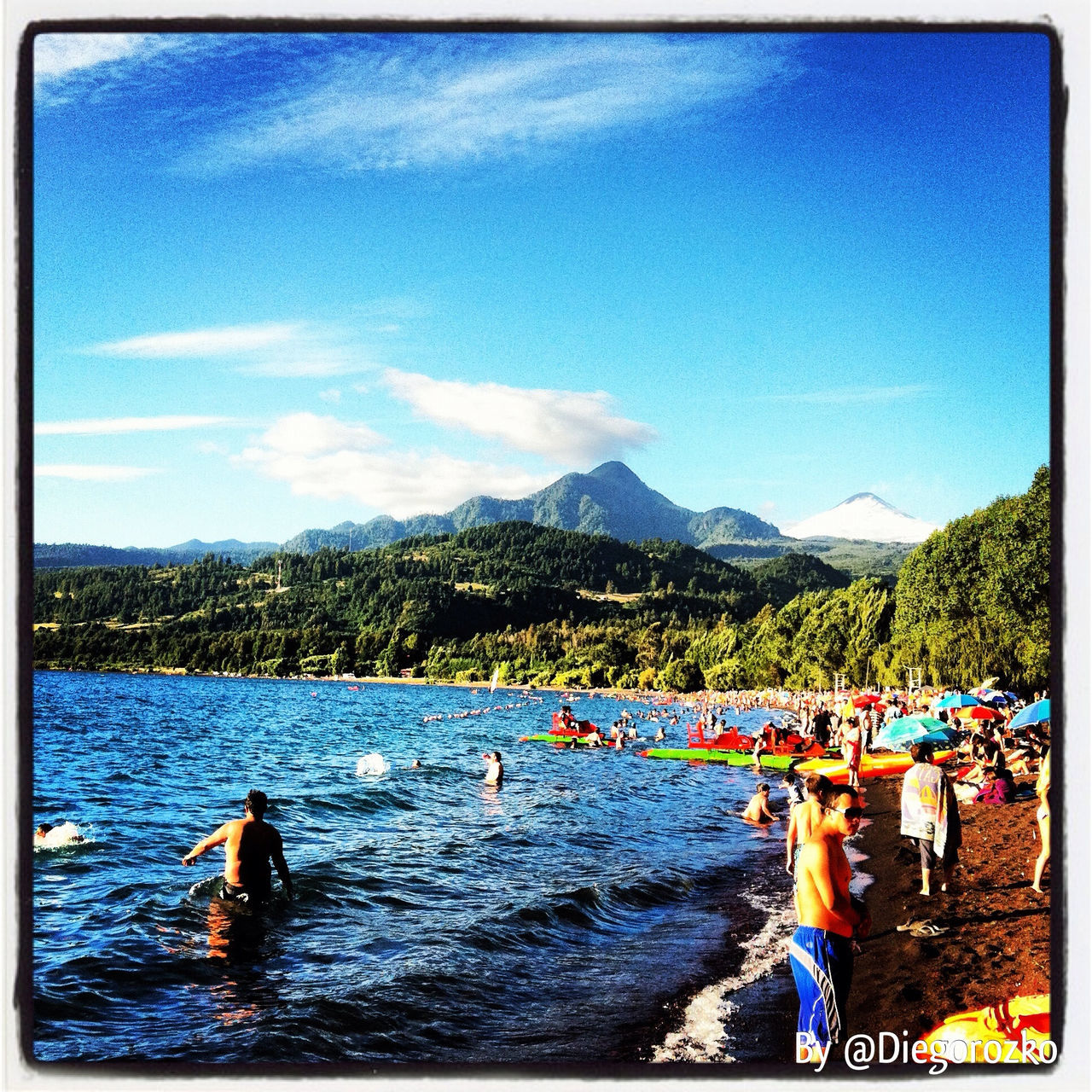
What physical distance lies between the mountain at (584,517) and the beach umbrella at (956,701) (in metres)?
4.92

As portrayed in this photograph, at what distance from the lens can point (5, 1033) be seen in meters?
4.04

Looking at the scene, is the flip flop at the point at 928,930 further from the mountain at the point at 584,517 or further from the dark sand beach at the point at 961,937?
the mountain at the point at 584,517

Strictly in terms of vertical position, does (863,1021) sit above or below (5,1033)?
below

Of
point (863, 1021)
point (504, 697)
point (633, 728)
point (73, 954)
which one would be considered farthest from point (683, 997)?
point (504, 697)

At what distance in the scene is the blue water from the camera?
5254mm

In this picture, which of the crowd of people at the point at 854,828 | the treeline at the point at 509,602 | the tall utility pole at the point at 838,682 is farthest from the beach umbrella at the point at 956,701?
the tall utility pole at the point at 838,682

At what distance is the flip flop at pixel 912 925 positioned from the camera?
21.8 feet

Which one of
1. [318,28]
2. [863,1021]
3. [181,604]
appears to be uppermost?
[318,28]

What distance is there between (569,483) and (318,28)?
14.2ft

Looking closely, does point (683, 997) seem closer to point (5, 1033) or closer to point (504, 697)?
point (5, 1033)

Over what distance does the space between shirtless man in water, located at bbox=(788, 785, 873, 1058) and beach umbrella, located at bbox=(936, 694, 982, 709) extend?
9.51 m

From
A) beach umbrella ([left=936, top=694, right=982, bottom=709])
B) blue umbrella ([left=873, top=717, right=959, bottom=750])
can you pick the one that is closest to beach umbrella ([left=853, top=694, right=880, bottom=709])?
beach umbrella ([left=936, top=694, right=982, bottom=709])

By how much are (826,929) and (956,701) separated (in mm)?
9870

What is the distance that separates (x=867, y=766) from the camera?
1545 cm
